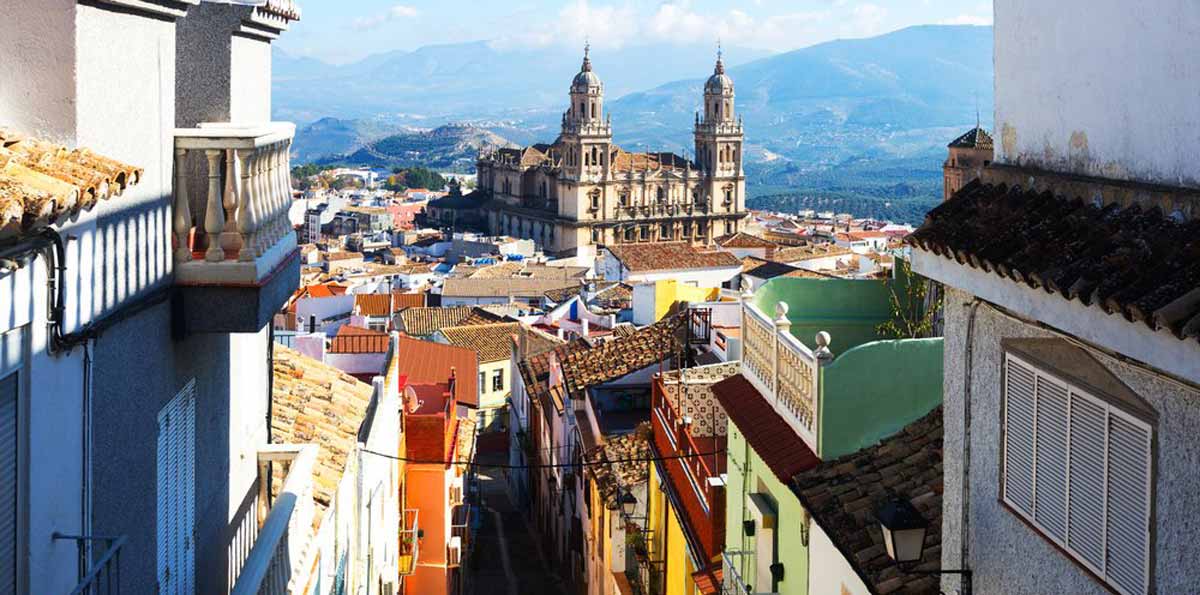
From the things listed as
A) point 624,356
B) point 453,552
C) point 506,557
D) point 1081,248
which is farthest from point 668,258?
point 1081,248

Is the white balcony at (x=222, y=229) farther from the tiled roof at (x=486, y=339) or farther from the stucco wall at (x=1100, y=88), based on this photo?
the tiled roof at (x=486, y=339)

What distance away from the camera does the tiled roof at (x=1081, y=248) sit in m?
4.16

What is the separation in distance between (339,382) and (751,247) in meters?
68.8

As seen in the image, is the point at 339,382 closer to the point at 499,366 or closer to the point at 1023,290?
the point at 1023,290

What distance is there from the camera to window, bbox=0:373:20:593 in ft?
15.4

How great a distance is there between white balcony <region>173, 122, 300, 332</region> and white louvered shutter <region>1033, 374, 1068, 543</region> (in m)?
3.50

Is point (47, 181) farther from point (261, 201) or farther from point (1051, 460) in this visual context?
point (1051, 460)

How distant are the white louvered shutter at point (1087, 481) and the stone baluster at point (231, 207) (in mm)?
3753

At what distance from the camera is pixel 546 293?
65.4 meters

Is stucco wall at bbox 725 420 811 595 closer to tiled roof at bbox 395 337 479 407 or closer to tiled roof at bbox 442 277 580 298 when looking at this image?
tiled roof at bbox 395 337 479 407

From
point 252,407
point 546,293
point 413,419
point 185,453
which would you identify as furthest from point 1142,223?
point 546,293

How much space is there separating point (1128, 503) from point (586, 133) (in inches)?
4848

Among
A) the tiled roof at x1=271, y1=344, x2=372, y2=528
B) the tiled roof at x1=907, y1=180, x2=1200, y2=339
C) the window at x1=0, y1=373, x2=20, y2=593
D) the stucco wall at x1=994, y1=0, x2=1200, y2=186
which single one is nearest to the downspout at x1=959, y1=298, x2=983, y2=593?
the tiled roof at x1=907, y1=180, x2=1200, y2=339

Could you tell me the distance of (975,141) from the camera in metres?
34.7
